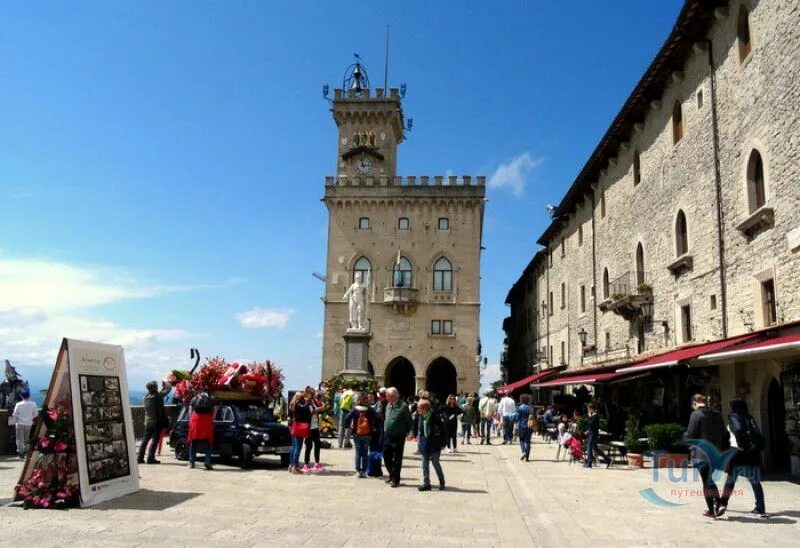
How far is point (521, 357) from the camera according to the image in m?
51.7

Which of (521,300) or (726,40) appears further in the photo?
(521,300)

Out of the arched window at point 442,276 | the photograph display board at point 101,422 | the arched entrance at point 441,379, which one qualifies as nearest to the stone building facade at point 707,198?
the photograph display board at point 101,422

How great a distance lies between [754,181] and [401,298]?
99.9ft

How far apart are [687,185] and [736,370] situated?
18.6 ft

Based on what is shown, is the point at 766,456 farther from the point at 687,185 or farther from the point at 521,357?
the point at 521,357

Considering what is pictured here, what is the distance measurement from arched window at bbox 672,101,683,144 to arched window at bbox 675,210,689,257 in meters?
2.23

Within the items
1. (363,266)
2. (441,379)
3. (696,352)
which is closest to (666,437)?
(696,352)

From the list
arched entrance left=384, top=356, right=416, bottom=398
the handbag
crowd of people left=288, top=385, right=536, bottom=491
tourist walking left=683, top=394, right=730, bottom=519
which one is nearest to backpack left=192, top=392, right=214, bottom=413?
crowd of people left=288, top=385, right=536, bottom=491

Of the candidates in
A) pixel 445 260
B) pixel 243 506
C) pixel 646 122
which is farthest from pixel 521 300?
pixel 243 506

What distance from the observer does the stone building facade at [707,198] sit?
13.3 metres

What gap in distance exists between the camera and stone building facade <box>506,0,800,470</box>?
43.5 feet

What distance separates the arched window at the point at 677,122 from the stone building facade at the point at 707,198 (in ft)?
0.13

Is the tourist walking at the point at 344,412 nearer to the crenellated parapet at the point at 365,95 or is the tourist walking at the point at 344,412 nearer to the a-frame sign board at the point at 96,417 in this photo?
the a-frame sign board at the point at 96,417

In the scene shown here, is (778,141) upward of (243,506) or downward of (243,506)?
upward
